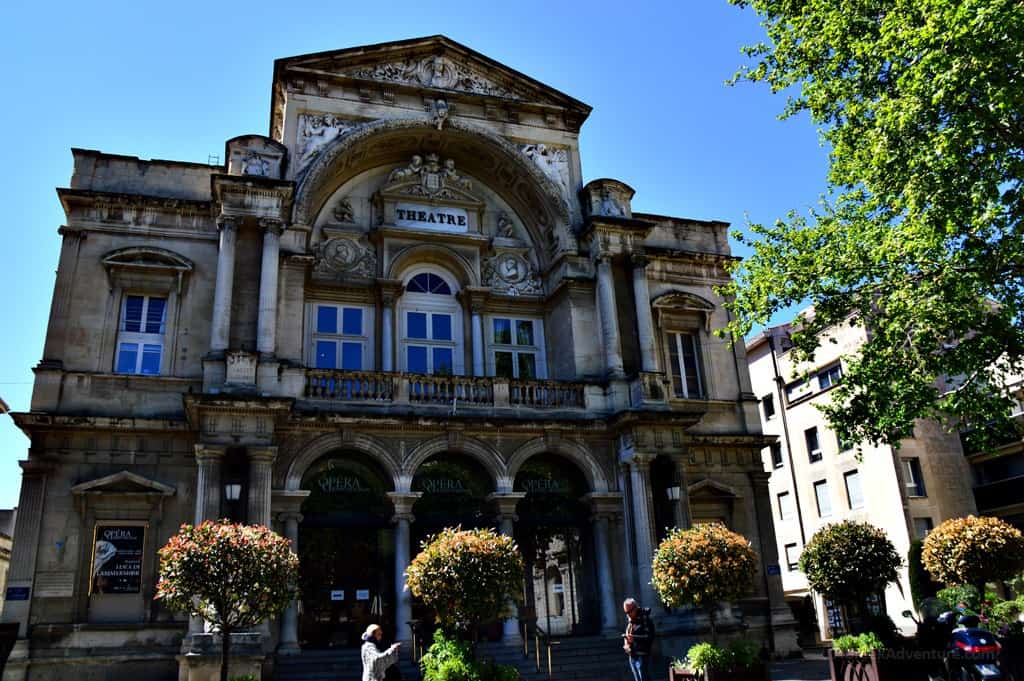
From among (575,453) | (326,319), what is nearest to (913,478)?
(575,453)

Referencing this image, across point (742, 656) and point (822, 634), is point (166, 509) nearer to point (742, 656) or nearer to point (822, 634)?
point (742, 656)

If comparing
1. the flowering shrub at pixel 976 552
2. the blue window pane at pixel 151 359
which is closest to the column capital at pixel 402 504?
the blue window pane at pixel 151 359

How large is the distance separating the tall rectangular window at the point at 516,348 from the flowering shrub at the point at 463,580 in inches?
397

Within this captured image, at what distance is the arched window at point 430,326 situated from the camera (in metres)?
24.2

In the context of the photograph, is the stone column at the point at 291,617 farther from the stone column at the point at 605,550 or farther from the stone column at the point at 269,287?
the stone column at the point at 605,550

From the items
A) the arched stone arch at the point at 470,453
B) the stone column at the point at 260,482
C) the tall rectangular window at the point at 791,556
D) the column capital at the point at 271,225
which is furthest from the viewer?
the tall rectangular window at the point at 791,556

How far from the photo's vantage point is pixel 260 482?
746 inches

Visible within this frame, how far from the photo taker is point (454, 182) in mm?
26188

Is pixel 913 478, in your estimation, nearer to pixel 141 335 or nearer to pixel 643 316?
pixel 643 316

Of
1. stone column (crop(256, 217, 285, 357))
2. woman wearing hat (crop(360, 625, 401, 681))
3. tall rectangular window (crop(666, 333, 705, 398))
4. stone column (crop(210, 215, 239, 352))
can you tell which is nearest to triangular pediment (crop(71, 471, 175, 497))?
stone column (crop(210, 215, 239, 352))

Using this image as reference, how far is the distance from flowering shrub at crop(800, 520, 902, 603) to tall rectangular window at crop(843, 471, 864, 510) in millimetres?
15593

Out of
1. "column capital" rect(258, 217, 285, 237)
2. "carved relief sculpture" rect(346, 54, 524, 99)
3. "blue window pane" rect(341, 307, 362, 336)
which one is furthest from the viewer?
"carved relief sculpture" rect(346, 54, 524, 99)

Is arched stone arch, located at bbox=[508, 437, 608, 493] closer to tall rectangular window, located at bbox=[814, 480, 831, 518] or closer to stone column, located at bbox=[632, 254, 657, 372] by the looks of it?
stone column, located at bbox=[632, 254, 657, 372]

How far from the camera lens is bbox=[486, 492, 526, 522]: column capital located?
21.2m
